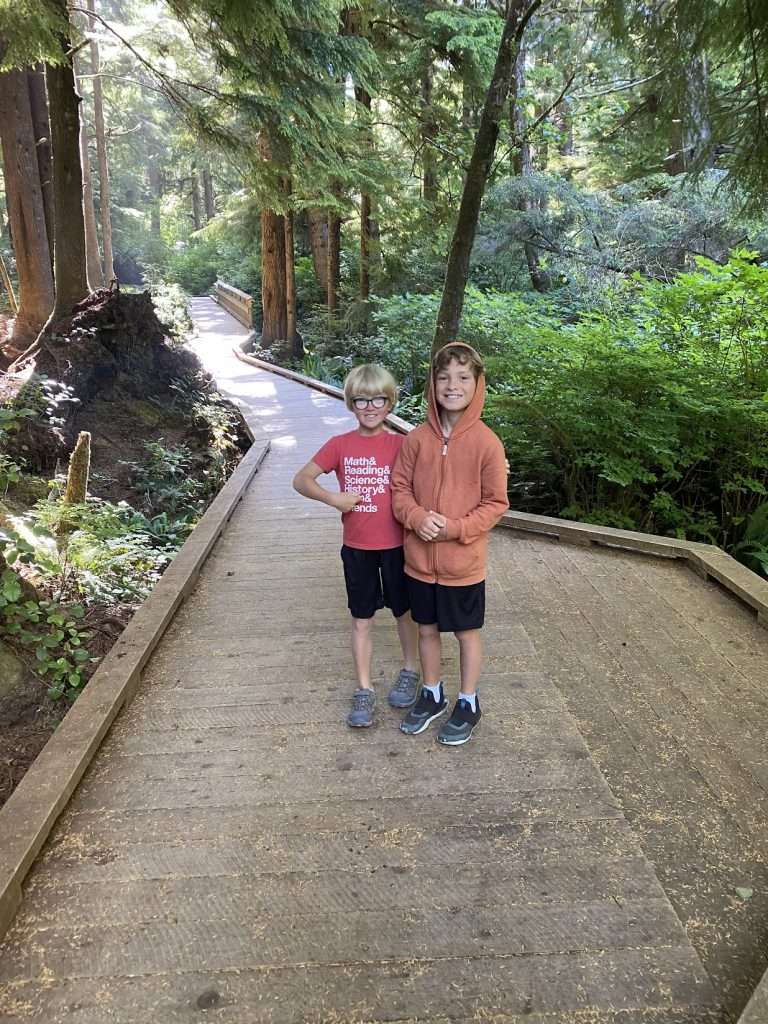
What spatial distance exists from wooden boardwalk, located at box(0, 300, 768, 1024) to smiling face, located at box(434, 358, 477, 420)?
4.75 ft

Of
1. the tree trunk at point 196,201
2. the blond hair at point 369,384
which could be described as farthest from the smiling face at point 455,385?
the tree trunk at point 196,201

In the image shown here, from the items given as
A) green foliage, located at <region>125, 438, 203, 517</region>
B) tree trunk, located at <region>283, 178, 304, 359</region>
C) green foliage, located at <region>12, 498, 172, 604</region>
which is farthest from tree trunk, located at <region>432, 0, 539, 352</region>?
tree trunk, located at <region>283, 178, 304, 359</region>

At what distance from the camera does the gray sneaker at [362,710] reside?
2955 mm

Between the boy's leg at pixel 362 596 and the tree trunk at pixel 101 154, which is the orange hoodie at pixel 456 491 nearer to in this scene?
the boy's leg at pixel 362 596

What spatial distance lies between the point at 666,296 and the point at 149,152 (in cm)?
4794

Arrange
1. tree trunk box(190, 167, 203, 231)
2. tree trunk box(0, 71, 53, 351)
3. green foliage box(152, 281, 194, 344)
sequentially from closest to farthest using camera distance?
tree trunk box(0, 71, 53, 351) < green foliage box(152, 281, 194, 344) < tree trunk box(190, 167, 203, 231)

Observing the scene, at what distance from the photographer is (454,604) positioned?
2.81m

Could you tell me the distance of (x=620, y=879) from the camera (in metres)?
2.14

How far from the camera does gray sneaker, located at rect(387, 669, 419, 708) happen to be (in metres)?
3.13

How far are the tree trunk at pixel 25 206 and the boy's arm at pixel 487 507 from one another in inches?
442

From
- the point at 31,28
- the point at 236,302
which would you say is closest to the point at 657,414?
the point at 31,28

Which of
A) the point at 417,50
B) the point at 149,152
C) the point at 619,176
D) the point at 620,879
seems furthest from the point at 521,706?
the point at 149,152

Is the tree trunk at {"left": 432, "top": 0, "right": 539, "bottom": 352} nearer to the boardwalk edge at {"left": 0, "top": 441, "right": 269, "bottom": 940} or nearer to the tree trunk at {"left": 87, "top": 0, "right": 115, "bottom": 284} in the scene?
the boardwalk edge at {"left": 0, "top": 441, "right": 269, "bottom": 940}

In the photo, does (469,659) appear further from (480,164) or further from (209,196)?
(209,196)
